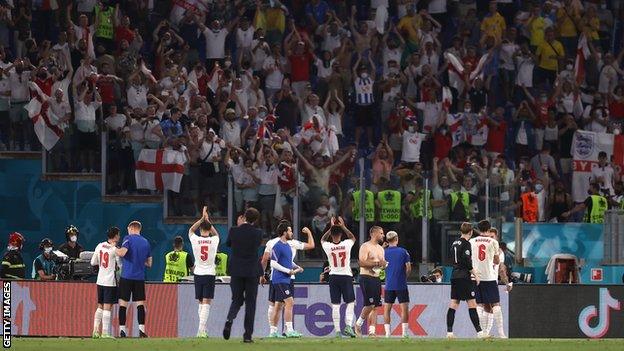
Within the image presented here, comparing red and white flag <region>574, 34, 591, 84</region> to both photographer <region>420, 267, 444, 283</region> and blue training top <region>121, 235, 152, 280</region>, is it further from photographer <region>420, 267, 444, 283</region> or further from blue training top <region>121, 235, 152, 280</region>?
blue training top <region>121, 235, 152, 280</region>

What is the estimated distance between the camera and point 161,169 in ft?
125

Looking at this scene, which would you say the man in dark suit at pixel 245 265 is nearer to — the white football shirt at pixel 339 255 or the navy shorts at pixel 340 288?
the white football shirt at pixel 339 255

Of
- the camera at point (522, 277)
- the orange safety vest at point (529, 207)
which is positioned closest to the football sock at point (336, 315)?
the camera at point (522, 277)

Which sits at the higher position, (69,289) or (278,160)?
(278,160)

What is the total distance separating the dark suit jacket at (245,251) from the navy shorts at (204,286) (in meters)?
4.09

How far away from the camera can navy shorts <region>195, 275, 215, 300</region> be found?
32094 mm

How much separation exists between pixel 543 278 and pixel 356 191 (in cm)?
432

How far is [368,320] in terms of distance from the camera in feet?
110

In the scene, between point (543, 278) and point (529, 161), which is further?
point (529, 161)

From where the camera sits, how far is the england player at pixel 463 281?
104 ft

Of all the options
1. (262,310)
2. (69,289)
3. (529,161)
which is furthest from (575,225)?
(69,289)

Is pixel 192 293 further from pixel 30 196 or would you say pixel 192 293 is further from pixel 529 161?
pixel 529 161

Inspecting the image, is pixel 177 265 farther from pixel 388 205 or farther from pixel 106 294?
pixel 388 205

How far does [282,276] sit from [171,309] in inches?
161
